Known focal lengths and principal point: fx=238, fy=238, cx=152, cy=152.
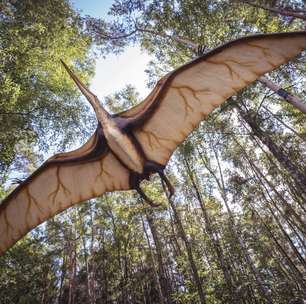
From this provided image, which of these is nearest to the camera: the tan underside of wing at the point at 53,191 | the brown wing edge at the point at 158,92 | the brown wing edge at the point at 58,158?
the brown wing edge at the point at 158,92

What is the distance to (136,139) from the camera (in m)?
2.74

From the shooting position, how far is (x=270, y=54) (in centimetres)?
184

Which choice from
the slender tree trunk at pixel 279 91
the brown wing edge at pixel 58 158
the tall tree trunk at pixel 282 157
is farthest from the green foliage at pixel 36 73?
the tall tree trunk at pixel 282 157

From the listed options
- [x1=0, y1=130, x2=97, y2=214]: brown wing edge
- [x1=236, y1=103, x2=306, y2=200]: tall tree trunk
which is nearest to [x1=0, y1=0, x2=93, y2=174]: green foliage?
[x1=0, y1=130, x2=97, y2=214]: brown wing edge

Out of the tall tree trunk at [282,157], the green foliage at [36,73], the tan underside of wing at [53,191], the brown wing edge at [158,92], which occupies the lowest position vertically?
the tan underside of wing at [53,191]

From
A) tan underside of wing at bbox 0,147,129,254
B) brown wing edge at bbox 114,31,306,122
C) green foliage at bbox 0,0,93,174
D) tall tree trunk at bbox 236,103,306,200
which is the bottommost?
tan underside of wing at bbox 0,147,129,254

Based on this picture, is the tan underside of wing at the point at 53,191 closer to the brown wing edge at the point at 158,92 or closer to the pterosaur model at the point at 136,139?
the pterosaur model at the point at 136,139

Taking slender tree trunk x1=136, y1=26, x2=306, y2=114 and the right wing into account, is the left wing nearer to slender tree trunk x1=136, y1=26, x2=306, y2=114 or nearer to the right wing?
the right wing

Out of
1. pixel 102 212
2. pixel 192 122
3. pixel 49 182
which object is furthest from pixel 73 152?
pixel 102 212

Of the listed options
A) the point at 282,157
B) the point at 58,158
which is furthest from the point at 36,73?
the point at 282,157

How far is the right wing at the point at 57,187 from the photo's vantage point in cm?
235

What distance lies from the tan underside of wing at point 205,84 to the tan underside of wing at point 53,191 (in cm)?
53

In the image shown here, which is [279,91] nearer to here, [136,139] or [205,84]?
[205,84]

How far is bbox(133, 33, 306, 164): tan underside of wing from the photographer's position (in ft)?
5.93
